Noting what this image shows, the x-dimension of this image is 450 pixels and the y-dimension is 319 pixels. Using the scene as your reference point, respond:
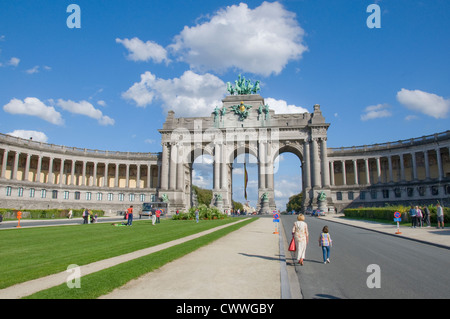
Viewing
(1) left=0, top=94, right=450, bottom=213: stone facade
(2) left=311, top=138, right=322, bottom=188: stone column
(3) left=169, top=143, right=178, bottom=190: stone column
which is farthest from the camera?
(3) left=169, top=143, right=178, bottom=190: stone column

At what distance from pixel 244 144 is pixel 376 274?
6829 centimetres

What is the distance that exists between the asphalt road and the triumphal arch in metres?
56.3

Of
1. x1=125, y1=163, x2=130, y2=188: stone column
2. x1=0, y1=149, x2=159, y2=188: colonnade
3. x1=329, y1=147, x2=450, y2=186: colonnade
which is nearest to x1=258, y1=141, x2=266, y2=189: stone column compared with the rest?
x1=329, y1=147, x2=450, y2=186: colonnade

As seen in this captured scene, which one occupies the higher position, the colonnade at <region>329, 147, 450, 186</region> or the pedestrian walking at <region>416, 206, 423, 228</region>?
the colonnade at <region>329, 147, 450, 186</region>

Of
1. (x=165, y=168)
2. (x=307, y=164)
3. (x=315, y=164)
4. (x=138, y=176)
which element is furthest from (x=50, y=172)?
(x=315, y=164)

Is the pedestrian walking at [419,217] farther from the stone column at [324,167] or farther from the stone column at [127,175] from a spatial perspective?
the stone column at [127,175]

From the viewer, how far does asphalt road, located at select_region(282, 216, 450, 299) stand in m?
8.30

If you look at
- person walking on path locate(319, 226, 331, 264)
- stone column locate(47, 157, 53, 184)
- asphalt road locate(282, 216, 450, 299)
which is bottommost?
asphalt road locate(282, 216, 450, 299)

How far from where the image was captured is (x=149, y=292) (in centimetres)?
798

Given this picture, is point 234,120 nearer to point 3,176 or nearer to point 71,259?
point 3,176

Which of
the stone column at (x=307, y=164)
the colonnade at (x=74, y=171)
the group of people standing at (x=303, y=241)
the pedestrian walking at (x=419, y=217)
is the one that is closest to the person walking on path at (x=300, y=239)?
the group of people standing at (x=303, y=241)

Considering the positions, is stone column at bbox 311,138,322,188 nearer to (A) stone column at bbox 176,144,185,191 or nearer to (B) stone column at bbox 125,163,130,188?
(A) stone column at bbox 176,144,185,191

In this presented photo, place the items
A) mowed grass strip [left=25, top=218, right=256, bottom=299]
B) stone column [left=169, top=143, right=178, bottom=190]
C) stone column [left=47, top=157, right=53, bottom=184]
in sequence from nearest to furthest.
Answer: mowed grass strip [left=25, top=218, right=256, bottom=299] → stone column [left=47, top=157, right=53, bottom=184] → stone column [left=169, top=143, right=178, bottom=190]

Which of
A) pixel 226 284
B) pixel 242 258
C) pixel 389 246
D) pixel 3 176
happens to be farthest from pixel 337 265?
pixel 3 176
